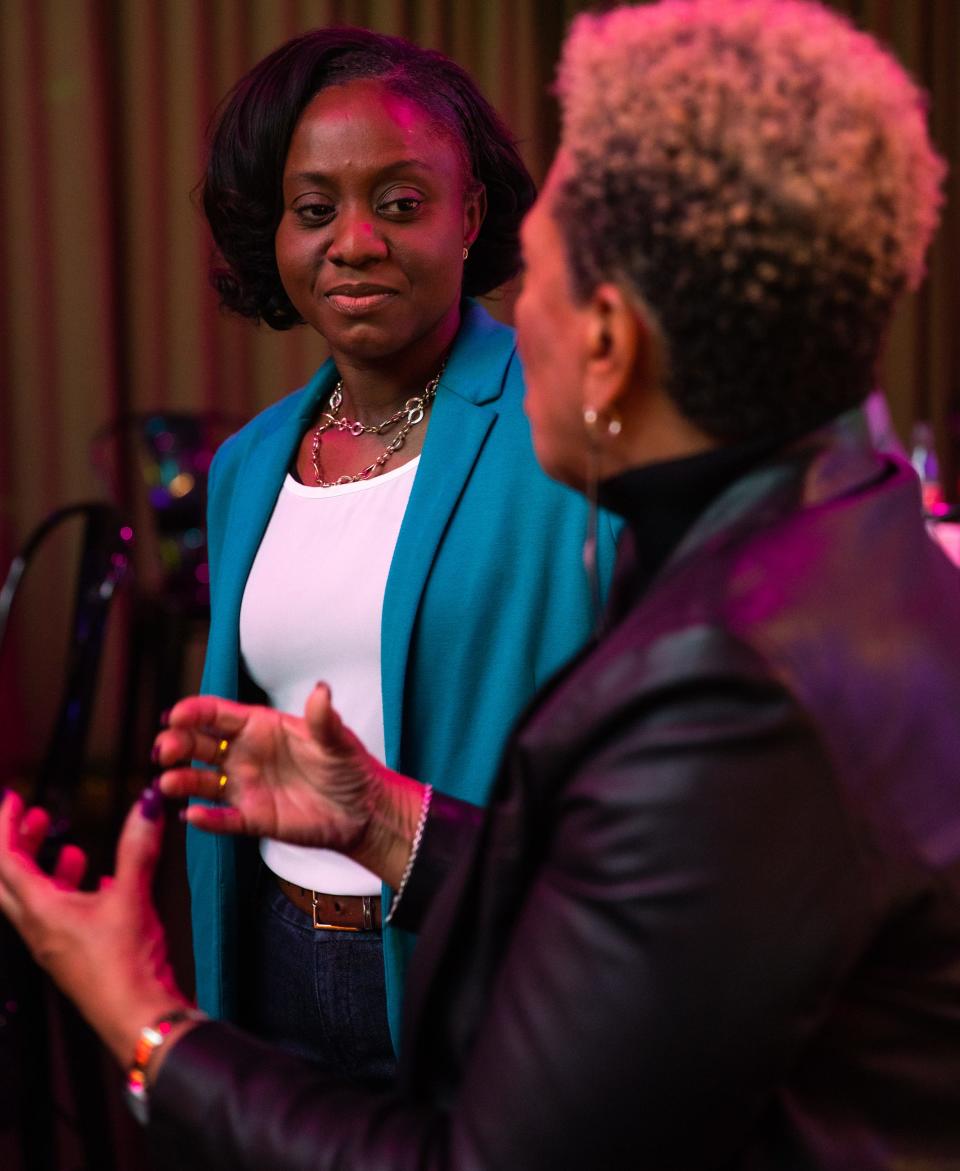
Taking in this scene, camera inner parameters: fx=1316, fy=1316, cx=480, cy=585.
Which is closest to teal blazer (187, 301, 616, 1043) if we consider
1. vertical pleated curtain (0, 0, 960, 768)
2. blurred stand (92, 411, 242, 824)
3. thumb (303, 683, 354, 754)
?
thumb (303, 683, 354, 754)

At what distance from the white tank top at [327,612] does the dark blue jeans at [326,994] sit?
0.17 ft

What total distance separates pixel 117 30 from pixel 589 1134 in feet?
13.7

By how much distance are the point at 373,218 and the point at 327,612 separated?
435 millimetres

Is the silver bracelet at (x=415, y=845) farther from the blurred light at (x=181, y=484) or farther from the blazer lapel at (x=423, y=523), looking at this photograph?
the blurred light at (x=181, y=484)

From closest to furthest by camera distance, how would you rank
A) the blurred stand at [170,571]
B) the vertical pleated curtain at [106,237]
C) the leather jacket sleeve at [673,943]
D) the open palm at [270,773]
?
1. the leather jacket sleeve at [673,943]
2. the open palm at [270,773]
3. the blurred stand at [170,571]
4. the vertical pleated curtain at [106,237]

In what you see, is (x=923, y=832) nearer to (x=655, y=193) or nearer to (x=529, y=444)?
(x=655, y=193)

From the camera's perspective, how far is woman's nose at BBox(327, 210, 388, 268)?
1413 millimetres

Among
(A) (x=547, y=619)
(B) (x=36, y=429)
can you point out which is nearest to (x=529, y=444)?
(A) (x=547, y=619)

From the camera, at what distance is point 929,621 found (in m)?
0.74

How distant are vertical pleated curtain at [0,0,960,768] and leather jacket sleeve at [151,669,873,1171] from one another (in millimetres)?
3702

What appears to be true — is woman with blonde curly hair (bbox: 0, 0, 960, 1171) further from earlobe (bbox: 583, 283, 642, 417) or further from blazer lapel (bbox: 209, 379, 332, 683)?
blazer lapel (bbox: 209, 379, 332, 683)

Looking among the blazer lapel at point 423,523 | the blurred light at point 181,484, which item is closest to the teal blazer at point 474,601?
the blazer lapel at point 423,523

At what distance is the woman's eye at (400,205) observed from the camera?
1442 millimetres

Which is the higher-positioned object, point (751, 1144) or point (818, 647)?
point (818, 647)
